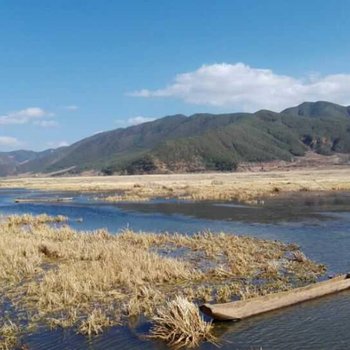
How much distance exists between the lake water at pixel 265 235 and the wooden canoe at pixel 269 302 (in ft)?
0.74

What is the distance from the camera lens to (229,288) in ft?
61.4

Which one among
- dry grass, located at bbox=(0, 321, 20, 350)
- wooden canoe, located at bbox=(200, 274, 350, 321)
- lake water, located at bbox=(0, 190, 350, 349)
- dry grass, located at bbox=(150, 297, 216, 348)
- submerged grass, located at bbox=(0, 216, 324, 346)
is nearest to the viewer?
dry grass, located at bbox=(0, 321, 20, 350)

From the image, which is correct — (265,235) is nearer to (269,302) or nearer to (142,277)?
(142,277)

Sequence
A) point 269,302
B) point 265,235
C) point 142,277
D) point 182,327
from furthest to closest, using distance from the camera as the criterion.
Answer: point 265,235 → point 142,277 → point 269,302 → point 182,327

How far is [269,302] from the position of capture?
16.0 m

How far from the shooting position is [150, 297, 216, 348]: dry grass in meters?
13.7

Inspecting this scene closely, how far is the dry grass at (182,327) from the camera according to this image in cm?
1366

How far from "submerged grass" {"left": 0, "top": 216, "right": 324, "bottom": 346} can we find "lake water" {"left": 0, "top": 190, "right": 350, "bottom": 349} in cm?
82

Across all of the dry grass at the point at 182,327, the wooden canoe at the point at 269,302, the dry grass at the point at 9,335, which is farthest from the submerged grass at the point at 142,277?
the wooden canoe at the point at 269,302

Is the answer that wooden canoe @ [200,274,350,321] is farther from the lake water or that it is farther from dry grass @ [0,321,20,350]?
dry grass @ [0,321,20,350]

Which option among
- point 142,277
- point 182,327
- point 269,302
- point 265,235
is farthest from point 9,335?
point 265,235

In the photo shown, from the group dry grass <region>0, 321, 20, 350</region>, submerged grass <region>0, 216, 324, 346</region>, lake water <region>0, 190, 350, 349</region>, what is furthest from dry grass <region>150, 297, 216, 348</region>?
dry grass <region>0, 321, 20, 350</region>

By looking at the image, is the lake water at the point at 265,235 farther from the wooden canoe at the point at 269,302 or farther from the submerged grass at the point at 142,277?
the submerged grass at the point at 142,277

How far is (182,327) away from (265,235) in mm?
22304
